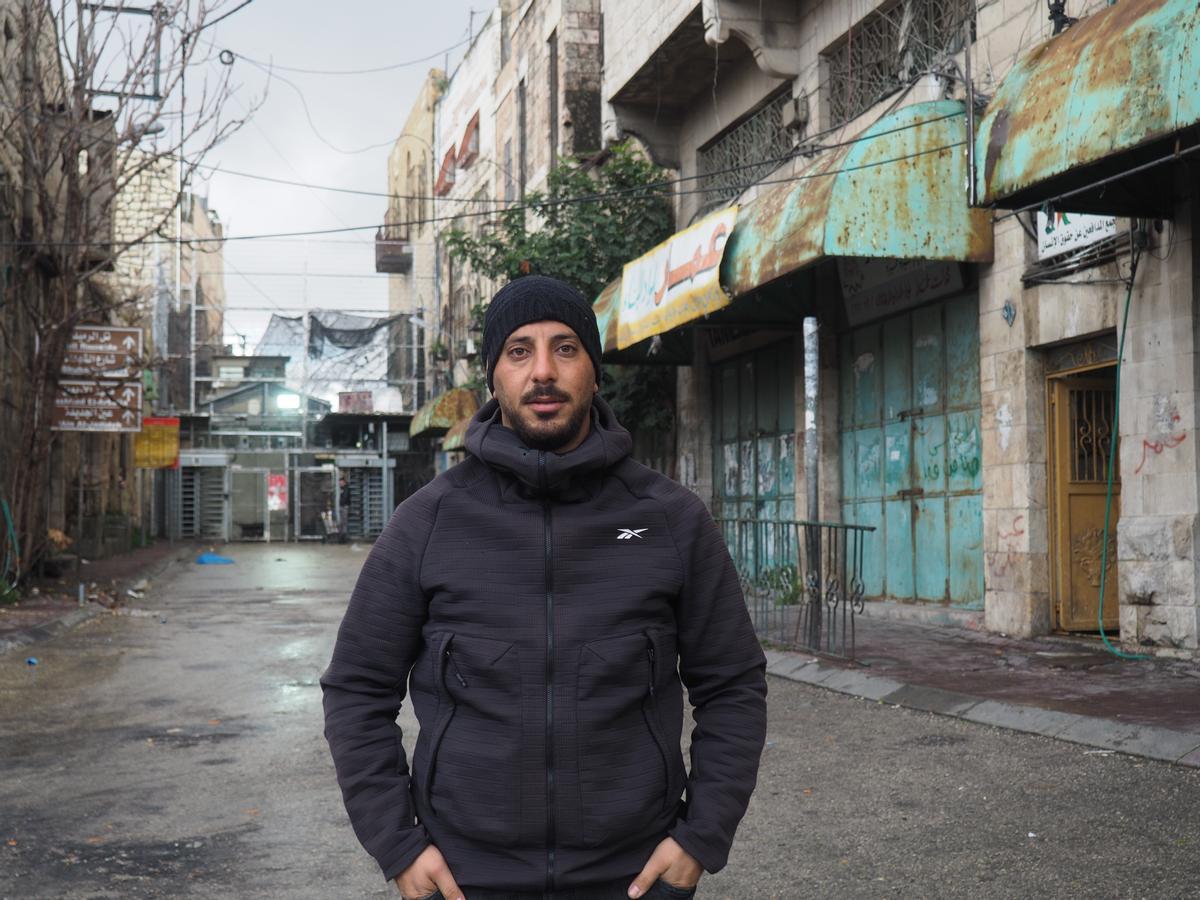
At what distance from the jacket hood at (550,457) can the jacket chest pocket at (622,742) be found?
0.96 ft

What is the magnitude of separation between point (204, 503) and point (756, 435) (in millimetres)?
30468

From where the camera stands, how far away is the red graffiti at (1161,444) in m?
9.68

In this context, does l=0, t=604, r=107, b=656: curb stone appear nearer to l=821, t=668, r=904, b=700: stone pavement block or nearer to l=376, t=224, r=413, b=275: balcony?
l=821, t=668, r=904, b=700: stone pavement block

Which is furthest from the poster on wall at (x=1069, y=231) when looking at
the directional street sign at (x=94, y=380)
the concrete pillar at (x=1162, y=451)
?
the directional street sign at (x=94, y=380)

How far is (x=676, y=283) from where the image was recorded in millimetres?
15844

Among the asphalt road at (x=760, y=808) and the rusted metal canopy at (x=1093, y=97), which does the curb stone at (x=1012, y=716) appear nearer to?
the asphalt road at (x=760, y=808)

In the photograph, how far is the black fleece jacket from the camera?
220cm

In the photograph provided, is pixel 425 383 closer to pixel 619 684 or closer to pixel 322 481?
pixel 322 481

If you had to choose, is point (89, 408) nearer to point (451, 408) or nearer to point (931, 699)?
point (931, 699)

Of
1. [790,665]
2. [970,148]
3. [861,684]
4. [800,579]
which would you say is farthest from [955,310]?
[861,684]

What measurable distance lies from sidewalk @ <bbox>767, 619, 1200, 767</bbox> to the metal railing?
33cm

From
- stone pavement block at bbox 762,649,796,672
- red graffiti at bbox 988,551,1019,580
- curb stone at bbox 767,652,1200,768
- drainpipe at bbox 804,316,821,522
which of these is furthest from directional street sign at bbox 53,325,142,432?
red graffiti at bbox 988,551,1019,580

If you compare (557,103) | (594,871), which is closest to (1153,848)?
(594,871)

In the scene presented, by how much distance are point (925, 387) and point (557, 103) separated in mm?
15731
